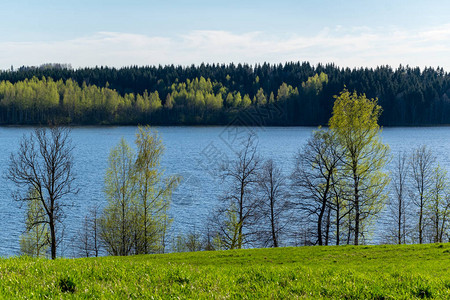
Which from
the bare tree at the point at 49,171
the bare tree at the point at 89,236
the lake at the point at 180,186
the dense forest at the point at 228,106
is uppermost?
the dense forest at the point at 228,106

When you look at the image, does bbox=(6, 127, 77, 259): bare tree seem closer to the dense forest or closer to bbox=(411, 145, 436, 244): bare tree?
bbox=(411, 145, 436, 244): bare tree

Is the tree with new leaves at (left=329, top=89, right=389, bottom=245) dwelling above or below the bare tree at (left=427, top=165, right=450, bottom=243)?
above

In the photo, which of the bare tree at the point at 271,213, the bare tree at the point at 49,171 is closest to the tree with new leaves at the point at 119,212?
the bare tree at the point at 49,171

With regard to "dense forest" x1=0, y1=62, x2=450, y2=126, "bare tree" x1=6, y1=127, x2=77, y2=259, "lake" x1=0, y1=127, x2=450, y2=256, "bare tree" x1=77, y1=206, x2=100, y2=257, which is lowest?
"bare tree" x1=77, y1=206, x2=100, y2=257

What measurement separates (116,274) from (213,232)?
108 feet

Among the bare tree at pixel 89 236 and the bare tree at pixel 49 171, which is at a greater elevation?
the bare tree at pixel 49 171

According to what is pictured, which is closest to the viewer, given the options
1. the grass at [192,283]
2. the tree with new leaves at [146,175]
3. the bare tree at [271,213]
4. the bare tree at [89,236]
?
the grass at [192,283]

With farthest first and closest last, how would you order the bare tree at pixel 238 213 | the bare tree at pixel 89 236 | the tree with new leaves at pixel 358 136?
the bare tree at pixel 89 236, the bare tree at pixel 238 213, the tree with new leaves at pixel 358 136

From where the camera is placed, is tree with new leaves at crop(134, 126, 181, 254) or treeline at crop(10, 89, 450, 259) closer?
treeline at crop(10, 89, 450, 259)

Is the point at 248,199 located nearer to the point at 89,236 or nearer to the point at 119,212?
the point at 119,212

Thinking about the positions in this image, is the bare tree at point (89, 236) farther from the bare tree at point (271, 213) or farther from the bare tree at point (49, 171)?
the bare tree at point (271, 213)

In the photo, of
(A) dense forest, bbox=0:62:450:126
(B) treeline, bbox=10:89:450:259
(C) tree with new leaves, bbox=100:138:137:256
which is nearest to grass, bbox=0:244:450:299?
(B) treeline, bbox=10:89:450:259

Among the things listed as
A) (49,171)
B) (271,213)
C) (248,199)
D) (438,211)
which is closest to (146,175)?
(49,171)

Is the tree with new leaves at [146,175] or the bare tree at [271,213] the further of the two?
the bare tree at [271,213]
